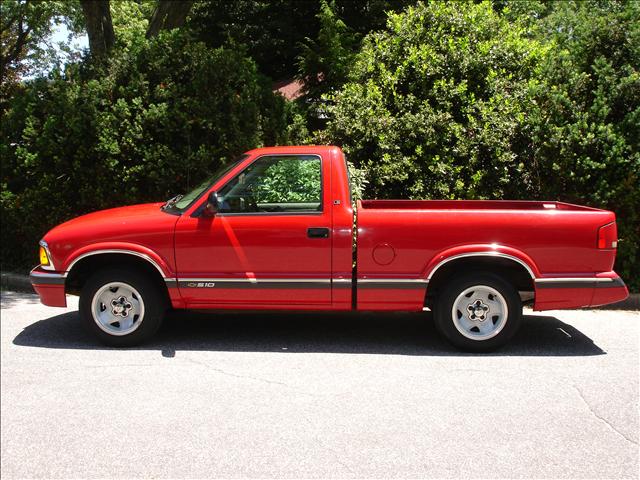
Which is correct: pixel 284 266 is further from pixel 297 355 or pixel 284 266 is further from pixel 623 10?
pixel 623 10

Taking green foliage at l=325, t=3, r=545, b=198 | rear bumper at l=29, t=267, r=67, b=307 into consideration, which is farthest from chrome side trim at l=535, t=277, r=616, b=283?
rear bumper at l=29, t=267, r=67, b=307

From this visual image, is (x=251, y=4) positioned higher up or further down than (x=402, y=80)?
higher up

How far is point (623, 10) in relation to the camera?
27.3 ft

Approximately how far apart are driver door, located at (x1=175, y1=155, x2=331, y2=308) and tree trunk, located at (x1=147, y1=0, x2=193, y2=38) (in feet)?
23.4

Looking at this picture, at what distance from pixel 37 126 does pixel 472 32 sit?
667 centimetres

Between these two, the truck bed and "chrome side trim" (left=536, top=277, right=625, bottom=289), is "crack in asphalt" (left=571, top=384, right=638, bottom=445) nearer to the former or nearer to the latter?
"chrome side trim" (left=536, top=277, right=625, bottom=289)

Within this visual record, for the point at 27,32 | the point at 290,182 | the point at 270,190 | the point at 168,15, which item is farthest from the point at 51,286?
the point at 27,32

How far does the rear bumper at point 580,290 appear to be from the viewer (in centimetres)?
566

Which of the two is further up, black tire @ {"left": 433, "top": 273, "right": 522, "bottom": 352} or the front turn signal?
the front turn signal

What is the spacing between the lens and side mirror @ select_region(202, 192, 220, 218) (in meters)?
5.80

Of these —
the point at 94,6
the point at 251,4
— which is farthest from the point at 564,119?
the point at 251,4

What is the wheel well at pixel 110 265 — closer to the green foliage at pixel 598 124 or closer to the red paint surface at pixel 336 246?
the red paint surface at pixel 336 246

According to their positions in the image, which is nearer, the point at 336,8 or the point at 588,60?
the point at 588,60

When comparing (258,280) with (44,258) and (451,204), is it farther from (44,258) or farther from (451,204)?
(451,204)
